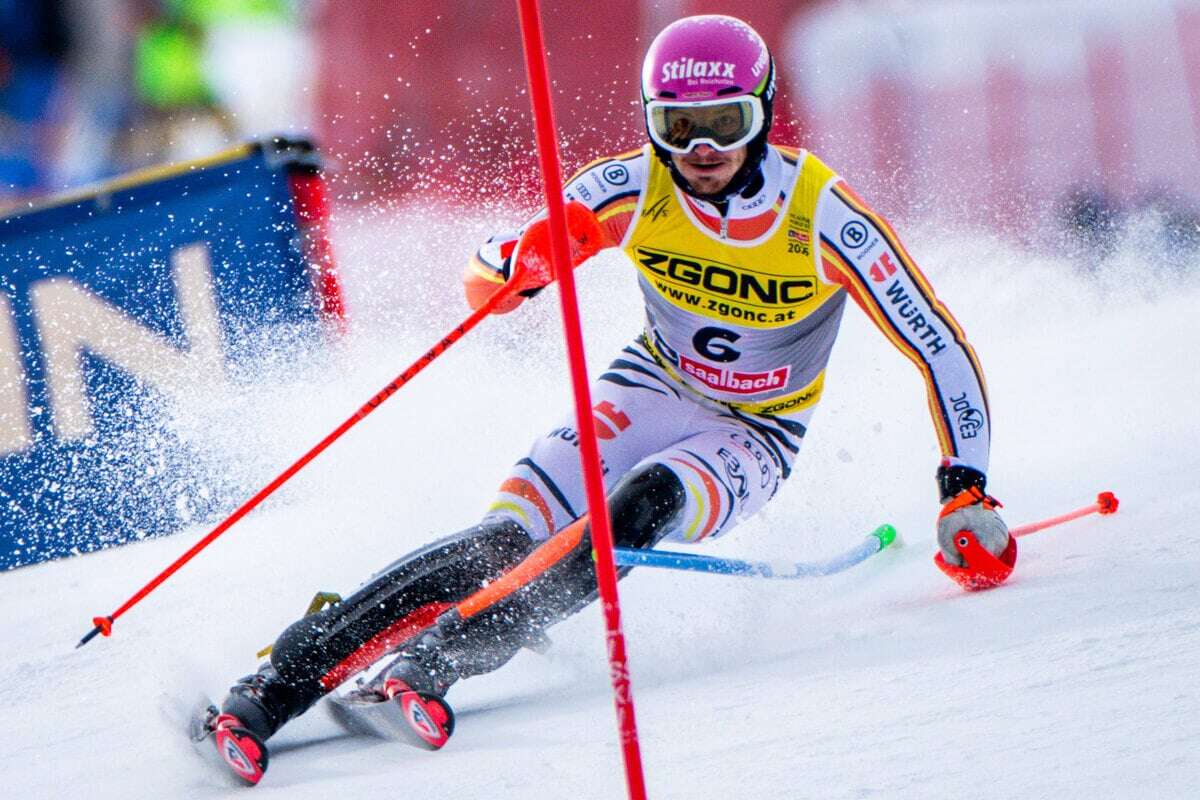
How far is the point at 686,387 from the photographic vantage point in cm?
309

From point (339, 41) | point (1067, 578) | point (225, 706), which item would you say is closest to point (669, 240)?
point (1067, 578)

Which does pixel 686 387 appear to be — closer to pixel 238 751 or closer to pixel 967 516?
pixel 967 516

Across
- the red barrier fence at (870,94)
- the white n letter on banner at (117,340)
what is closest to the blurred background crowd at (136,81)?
the red barrier fence at (870,94)

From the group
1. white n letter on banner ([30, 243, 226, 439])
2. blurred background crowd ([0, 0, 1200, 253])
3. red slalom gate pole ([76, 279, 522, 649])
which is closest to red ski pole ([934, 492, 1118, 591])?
red slalom gate pole ([76, 279, 522, 649])

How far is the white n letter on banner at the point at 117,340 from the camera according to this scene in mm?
4977

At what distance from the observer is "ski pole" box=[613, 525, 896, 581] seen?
2398 mm

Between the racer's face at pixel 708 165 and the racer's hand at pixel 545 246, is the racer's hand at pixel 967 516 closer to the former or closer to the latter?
the racer's face at pixel 708 165

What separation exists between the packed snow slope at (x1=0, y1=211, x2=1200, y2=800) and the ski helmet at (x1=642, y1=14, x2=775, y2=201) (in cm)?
102

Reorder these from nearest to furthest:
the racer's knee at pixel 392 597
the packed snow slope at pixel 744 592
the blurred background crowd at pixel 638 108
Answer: the packed snow slope at pixel 744 592 → the racer's knee at pixel 392 597 → the blurred background crowd at pixel 638 108

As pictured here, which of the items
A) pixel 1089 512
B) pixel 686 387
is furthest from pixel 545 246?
pixel 1089 512

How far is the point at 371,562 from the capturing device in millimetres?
3980

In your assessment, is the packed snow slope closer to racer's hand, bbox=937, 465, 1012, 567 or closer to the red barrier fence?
racer's hand, bbox=937, 465, 1012, 567

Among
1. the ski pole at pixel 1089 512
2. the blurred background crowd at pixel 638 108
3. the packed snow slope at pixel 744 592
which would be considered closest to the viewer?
the packed snow slope at pixel 744 592

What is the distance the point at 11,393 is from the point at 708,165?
3.47 m
